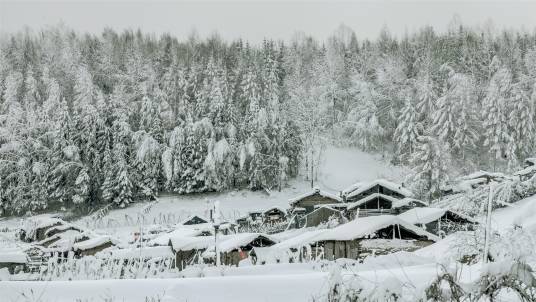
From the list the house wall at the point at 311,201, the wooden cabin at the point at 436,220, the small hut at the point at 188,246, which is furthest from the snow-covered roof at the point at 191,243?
the house wall at the point at 311,201

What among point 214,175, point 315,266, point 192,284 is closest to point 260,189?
point 214,175

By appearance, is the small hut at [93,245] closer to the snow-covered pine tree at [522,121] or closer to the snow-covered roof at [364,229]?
the snow-covered roof at [364,229]

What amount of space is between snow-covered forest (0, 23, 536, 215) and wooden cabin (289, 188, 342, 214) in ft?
8.04

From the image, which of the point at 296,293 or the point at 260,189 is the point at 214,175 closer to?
the point at 260,189

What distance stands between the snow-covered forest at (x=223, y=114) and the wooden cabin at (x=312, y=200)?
245cm

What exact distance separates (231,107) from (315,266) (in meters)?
36.7

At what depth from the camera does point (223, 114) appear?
A: 45656mm

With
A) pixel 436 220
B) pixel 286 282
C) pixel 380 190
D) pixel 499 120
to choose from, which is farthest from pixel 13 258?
pixel 499 120

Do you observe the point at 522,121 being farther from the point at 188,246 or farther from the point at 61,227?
the point at 61,227

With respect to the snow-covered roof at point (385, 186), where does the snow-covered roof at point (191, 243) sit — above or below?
below

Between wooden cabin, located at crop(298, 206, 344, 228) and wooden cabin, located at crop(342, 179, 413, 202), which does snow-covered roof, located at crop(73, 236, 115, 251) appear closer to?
wooden cabin, located at crop(298, 206, 344, 228)

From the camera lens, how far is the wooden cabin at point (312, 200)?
127 ft

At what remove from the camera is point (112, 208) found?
1631 inches

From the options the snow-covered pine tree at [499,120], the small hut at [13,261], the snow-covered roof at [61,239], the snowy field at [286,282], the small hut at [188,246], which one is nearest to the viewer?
the snowy field at [286,282]
